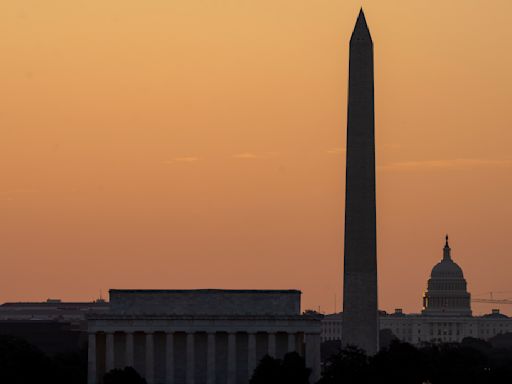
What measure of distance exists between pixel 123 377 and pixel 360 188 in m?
21.2

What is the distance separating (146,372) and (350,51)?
28018 mm

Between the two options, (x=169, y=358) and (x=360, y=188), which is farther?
(x=169, y=358)

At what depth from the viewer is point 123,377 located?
564 ft

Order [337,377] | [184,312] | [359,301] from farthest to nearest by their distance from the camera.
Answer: [184,312]
[359,301]
[337,377]

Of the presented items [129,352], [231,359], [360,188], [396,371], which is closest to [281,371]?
[396,371]

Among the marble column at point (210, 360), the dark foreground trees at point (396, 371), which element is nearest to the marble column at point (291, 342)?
the marble column at point (210, 360)

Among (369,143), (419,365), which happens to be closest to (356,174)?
(369,143)

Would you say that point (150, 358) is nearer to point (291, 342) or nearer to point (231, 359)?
point (231, 359)

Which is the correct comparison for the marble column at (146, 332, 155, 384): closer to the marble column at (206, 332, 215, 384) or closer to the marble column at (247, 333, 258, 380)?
the marble column at (206, 332, 215, 384)

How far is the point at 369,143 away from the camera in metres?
178

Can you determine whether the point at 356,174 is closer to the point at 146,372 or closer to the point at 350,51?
the point at 350,51

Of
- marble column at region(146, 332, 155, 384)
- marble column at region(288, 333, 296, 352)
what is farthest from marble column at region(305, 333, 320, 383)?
marble column at region(146, 332, 155, 384)

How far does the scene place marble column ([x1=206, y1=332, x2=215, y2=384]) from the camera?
7318 inches

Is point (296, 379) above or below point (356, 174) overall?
below
